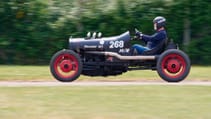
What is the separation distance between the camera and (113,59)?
50.6 feet

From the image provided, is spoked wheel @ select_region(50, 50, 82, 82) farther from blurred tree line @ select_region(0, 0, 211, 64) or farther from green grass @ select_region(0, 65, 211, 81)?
blurred tree line @ select_region(0, 0, 211, 64)

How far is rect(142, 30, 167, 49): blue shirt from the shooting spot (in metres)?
15.4

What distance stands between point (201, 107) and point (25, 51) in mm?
11335

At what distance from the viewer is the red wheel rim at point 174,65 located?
50.2 ft

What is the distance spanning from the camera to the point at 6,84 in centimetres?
1535

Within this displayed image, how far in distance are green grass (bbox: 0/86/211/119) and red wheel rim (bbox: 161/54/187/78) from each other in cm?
110

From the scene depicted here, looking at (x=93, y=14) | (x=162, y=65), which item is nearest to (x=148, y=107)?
(x=162, y=65)

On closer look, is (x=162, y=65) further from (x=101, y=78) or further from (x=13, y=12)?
(x=13, y=12)

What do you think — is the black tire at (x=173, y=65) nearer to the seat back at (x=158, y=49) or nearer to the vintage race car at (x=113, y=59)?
the vintage race car at (x=113, y=59)

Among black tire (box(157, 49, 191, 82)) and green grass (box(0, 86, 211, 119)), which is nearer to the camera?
green grass (box(0, 86, 211, 119))

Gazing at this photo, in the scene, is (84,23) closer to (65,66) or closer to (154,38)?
(65,66)

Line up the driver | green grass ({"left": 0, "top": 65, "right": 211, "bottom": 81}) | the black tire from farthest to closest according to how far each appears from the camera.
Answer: green grass ({"left": 0, "top": 65, "right": 211, "bottom": 81}) < the driver < the black tire

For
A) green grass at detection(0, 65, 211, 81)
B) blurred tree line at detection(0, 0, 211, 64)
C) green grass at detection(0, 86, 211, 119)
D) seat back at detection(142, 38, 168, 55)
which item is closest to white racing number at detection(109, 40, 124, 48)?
seat back at detection(142, 38, 168, 55)

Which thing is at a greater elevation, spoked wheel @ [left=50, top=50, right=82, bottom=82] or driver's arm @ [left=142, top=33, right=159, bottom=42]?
driver's arm @ [left=142, top=33, right=159, bottom=42]
